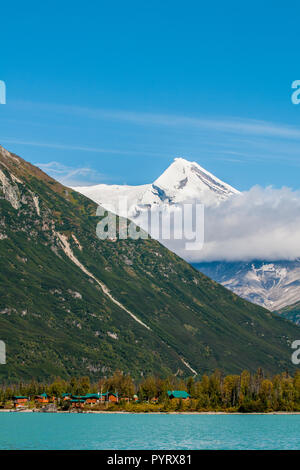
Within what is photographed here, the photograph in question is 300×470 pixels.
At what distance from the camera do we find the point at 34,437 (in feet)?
544
